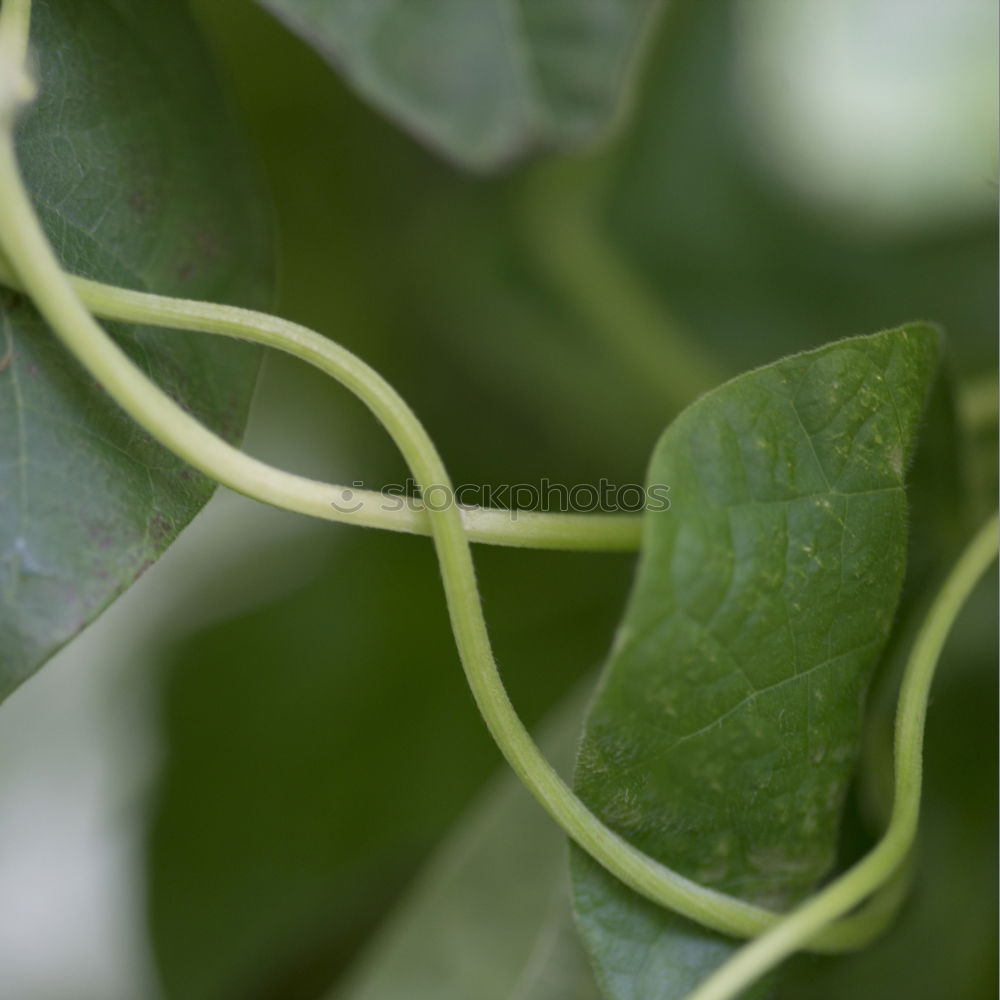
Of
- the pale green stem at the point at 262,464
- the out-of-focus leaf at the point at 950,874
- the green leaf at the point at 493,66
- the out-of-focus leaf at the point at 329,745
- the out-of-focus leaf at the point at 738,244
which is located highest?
the green leaf at the point at 493,66

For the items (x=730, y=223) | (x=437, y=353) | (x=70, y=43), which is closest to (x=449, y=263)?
(x=437, y=353)

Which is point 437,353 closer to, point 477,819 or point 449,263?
point 449,263

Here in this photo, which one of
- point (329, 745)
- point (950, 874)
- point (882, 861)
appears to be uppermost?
point (882, 861)

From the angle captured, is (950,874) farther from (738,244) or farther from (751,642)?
(738,244)

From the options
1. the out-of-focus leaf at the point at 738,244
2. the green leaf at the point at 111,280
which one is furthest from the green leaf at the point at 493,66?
the out-of-focus leaf at the point at 738,244

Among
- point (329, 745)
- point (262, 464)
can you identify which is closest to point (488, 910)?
point (329, 745)

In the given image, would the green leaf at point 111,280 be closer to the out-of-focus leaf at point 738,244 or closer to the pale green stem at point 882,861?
the pale green stem at point 882,861

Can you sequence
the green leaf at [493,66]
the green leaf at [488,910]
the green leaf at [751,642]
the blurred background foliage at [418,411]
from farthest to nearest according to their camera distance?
1. the blurred background foliage at [418,411]
2. the green leaf at [488,910]
3. the green leaf at [493,66]
4. the green leaf at [751,642]
